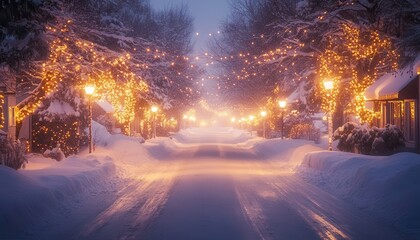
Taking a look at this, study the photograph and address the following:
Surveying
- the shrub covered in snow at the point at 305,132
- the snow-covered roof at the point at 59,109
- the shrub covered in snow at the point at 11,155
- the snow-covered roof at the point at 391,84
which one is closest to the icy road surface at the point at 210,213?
the shrub covered in snow at the point at 11,155

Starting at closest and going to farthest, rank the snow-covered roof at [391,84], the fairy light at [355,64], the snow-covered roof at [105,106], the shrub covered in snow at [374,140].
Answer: the shrub covered in snow at [374,140] < the snow-covered roof at [391,84] < the fairy light at [355,64] < the snow-covered roof at [105,106]

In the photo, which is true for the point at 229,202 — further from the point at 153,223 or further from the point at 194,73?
the point at 194,73

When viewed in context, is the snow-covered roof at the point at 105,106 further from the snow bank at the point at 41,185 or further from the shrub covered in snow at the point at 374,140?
the shrub covered in snow at the point at 374,140

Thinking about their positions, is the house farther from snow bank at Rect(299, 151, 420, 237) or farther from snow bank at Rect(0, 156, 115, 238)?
snow bank at Rect(0, 156, 115, 238)

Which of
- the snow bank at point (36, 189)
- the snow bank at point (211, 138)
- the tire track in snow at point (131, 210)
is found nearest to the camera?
the tire track in snow at point (131, 210)

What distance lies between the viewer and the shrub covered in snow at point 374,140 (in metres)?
23.0

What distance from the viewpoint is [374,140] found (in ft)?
76.1

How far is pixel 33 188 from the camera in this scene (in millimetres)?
11531

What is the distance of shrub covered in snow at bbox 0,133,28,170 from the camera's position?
52.1 ft

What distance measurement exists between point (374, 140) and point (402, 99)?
4.73 meters

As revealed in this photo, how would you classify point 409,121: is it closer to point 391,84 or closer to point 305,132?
point 391,84

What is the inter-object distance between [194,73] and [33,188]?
42888mm

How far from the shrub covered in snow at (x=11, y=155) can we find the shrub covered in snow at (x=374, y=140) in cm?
1452

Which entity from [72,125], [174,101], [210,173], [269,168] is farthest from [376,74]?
[174,101]
